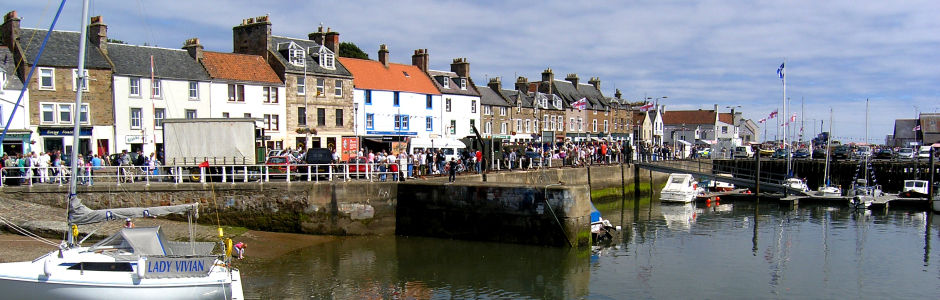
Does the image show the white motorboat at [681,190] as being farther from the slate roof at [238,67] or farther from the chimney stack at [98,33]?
the chimney stack at [98,33]

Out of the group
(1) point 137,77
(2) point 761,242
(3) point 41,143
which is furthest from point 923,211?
(3) point 41,143

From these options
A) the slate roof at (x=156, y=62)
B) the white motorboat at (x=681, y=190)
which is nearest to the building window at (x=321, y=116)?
the slate roof at (x=156, y=62)

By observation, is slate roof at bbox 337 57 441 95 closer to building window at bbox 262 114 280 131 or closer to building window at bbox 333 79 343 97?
building window at bbox 333 79 343 97

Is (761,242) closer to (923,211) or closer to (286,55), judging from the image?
(923,211)

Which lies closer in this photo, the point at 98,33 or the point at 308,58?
the point at 98,33

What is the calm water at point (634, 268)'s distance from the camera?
1808 centimetres

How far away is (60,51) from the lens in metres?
35.2

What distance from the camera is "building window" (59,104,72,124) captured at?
34.7 m

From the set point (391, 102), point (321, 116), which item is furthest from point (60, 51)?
point (391, 102)

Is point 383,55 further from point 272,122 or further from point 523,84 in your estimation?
point 523,84

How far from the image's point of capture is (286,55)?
43.5 m

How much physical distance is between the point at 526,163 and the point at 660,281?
65.1 ft

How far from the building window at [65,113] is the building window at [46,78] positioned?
109 cm

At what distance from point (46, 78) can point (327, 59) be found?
16.3 meters
